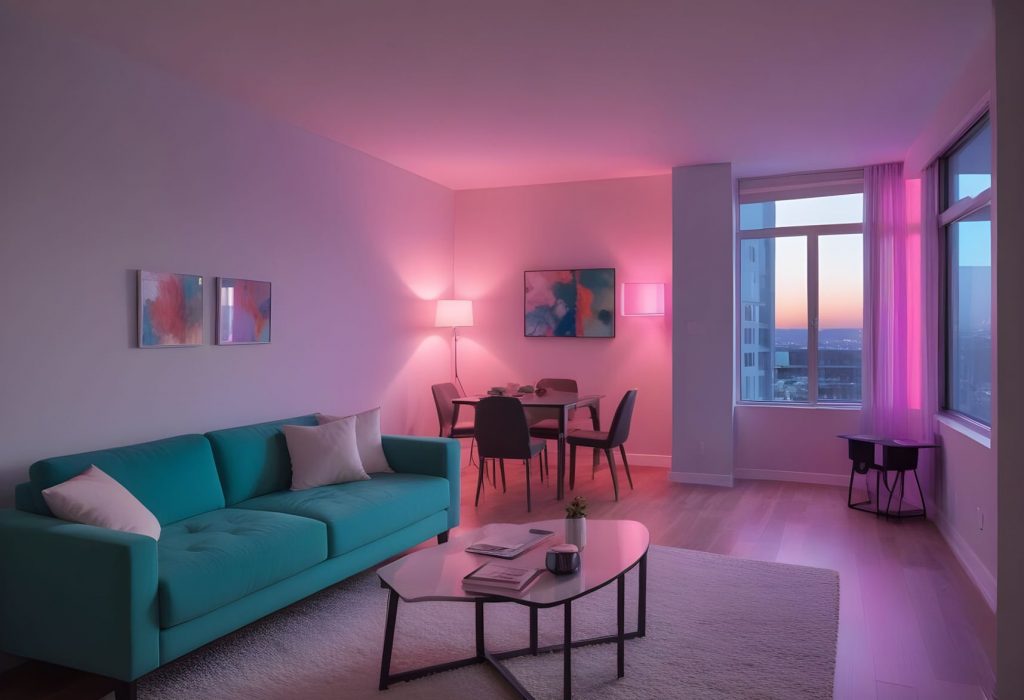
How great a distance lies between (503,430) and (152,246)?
2665 mm

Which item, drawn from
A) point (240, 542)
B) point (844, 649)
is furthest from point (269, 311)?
point (844, 649)

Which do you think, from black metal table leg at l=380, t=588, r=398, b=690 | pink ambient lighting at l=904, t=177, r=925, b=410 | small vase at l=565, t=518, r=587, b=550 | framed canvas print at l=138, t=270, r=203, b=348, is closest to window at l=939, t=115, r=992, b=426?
pink ambient lighting at l=904, t=177, r=925, b=410

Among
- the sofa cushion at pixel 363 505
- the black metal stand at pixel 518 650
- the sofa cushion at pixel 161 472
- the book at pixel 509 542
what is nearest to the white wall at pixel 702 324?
the sofa cushion at pixel 363 505

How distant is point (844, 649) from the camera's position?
3.00 metres

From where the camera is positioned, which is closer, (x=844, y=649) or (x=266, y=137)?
(x=844, y=649)

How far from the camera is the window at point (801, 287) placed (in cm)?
639

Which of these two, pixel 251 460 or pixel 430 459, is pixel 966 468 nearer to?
pixel 430 459

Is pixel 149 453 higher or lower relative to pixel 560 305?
lower

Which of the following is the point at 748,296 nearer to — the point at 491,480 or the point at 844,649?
the point at 491,480

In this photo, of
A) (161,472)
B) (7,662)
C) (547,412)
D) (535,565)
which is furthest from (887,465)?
(7,662)

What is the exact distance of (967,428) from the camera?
441cm

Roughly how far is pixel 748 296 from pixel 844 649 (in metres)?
4.20

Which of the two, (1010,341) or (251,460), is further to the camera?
(251,460)

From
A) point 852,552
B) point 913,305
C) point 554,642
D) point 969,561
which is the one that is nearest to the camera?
point 554,642
